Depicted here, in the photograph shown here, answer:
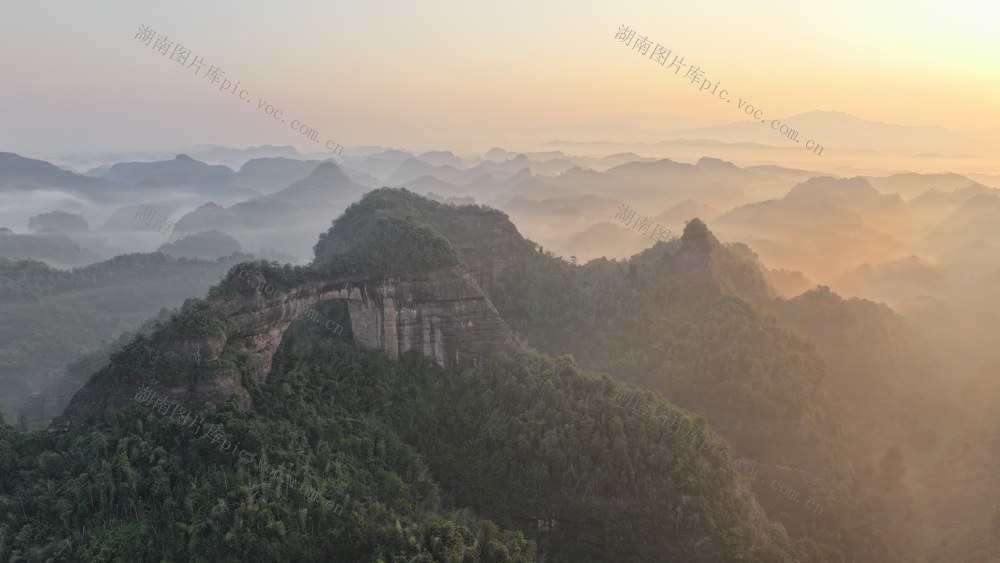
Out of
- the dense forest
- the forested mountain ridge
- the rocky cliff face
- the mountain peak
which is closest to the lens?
the forested mountain ridge

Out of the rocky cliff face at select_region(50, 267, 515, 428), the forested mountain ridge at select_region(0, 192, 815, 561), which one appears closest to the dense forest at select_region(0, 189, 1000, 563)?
the forested mountain ridge at select_region(0, 192, 815, 561)

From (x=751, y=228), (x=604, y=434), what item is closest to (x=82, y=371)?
(x=604, y=434)

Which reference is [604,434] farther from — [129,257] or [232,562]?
[129,257]

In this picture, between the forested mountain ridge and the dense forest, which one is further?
the dense forest

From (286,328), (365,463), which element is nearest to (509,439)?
(365,463)

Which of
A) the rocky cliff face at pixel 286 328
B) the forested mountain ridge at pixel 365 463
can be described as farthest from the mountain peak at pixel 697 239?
the rocky cliff face at pixel 286 328

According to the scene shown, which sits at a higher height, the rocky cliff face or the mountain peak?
the mountain peak

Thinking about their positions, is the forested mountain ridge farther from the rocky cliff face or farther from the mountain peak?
the mountain peak

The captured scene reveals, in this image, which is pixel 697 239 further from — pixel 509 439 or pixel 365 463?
pixel 365 463

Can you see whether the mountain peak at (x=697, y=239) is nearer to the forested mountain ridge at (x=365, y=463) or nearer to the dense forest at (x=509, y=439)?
the dense forest at (x=509, y=439)
